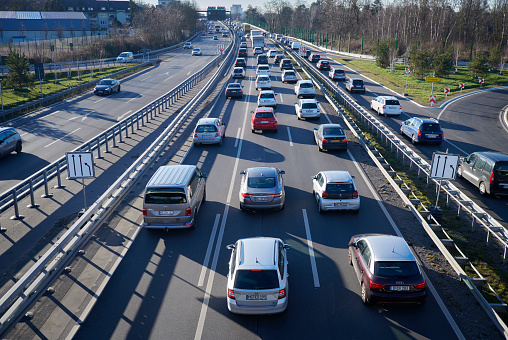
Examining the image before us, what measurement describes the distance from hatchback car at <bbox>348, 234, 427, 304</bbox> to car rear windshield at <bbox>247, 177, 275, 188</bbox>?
18.1ft

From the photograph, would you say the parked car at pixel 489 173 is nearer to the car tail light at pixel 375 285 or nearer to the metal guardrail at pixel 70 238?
the car tail light at pixel 375 285

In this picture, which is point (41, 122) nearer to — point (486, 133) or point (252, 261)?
point (252, 261)

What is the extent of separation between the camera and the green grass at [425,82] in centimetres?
4550

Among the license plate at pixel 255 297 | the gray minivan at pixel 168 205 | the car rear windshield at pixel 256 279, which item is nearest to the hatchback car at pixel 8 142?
the gray minivan at pixel 168 205

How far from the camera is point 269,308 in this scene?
387 inches

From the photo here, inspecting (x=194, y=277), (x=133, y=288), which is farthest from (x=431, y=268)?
(x=133, y=288)

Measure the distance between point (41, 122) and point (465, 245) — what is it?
2866 centimetres

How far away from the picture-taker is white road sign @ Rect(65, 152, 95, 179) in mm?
14594

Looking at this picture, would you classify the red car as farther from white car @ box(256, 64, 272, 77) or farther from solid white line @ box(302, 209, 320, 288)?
white car @ box(256, 64, 272, 77)

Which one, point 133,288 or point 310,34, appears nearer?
point 133,288

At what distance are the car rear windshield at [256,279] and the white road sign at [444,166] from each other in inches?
323

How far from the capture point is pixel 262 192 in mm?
15562

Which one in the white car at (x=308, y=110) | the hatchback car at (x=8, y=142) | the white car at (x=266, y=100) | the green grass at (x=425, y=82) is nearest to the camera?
the hatchback car at (x=8, y=142)

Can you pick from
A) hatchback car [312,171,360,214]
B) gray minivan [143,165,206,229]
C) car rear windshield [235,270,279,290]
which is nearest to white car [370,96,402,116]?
hatchback car [312,171,360,214]
